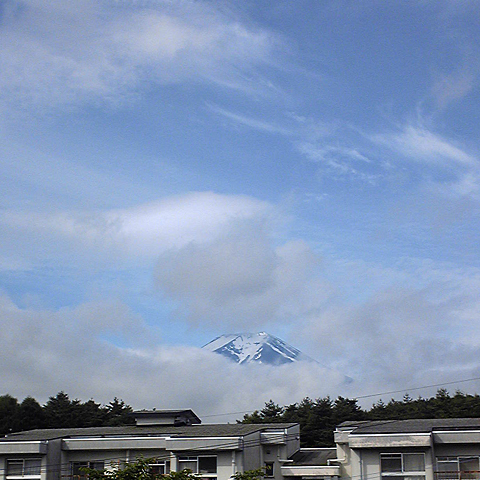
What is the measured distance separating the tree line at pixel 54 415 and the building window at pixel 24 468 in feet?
90.8

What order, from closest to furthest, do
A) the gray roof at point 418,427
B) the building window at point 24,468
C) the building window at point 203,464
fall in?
the gray roof at point 418,427
the building window at point 203,464
the building window at point 24,468

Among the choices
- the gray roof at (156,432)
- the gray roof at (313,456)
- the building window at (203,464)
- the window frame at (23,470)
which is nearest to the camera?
the building window at (203,464)

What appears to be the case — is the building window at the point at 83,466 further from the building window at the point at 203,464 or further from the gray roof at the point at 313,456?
the gray roof at the point at 313,456

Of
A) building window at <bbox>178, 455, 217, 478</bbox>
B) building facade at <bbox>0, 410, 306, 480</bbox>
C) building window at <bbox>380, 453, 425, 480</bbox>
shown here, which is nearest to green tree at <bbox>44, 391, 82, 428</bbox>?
building facade at <bbox>0, 410, 306, 480</bbox>

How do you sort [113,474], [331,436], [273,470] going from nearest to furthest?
[113,474]
[273,470]
[331,436]

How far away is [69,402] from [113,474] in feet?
161

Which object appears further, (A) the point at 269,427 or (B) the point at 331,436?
(B) the point at 331,436

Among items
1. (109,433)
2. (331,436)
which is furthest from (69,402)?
(109,433)

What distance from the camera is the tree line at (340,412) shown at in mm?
57812

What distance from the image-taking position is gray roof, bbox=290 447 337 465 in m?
36.8

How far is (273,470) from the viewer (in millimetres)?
36062

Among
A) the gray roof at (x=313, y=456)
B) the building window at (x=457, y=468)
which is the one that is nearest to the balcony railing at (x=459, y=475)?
the building window at (x=457, y=468)

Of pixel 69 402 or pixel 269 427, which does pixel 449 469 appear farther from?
pixel 69 402

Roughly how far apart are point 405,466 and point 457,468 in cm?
230
